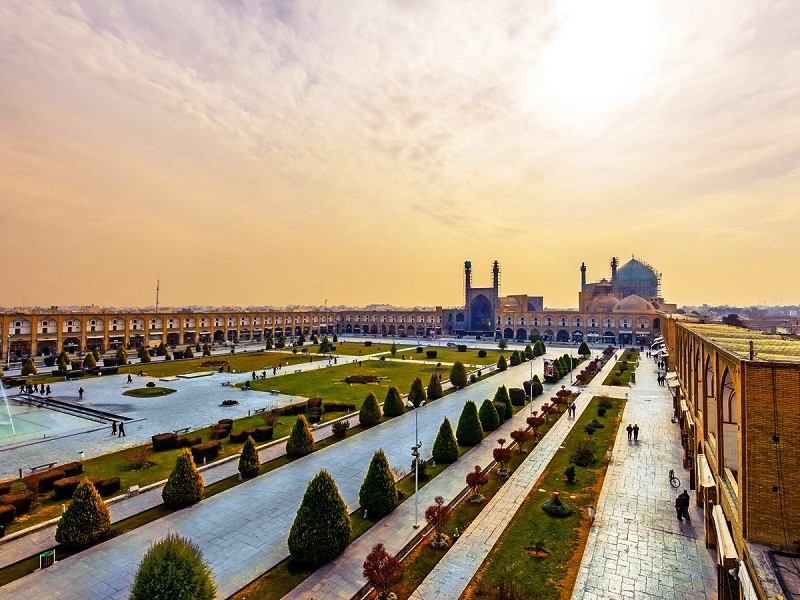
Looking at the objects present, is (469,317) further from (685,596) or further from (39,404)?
(685,596)

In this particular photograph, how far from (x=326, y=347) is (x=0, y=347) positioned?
4388 centimetres

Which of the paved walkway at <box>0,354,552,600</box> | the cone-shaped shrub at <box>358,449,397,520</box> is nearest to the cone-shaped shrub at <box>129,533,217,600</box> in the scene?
the paved walkway at <box>0,354,552,600</box>

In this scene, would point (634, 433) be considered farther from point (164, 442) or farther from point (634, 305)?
point (634, 305)

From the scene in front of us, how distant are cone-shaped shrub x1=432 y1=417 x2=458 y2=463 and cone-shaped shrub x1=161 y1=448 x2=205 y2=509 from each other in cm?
999

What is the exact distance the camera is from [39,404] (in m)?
31.5

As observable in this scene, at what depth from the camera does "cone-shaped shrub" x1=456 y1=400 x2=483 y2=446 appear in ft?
70.7

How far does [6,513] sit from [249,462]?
7821 mm

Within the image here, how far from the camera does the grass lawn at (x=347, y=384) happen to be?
33688mm

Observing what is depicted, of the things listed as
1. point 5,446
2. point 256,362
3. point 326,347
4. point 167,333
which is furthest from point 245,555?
point 167,333

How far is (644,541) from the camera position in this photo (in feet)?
41.7

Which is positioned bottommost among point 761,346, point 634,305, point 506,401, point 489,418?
point 489,418

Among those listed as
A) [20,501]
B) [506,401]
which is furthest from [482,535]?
[20,501]

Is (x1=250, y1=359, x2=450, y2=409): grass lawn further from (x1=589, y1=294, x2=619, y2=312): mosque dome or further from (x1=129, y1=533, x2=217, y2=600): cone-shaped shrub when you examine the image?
(x1=589, y1=294, x2=619, y2=312): mosque dome

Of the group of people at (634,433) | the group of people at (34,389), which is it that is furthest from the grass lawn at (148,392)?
the group of people at (634,433)
